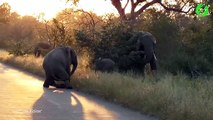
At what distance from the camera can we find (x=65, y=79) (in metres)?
18.4

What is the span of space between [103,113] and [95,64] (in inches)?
387

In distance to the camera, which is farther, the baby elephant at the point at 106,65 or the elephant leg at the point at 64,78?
the baby elephant at the point at 106,65

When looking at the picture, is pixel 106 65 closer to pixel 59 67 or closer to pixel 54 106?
pixel 59 67

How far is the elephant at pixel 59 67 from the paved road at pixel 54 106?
730 mm

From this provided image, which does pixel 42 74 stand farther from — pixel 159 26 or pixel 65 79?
pixel 159 26

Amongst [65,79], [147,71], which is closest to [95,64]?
[147,71]

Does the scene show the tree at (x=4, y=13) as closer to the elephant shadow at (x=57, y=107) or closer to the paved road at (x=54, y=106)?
the paved road at (x=54, y=106)

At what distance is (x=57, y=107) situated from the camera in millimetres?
13156

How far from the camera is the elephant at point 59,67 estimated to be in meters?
18.5

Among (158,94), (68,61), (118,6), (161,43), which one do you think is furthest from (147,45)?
(118,6)

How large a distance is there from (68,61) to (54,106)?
20.4ft

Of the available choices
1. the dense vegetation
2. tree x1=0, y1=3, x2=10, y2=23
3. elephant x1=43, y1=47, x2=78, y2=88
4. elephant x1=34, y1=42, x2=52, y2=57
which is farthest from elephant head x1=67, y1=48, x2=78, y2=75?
tree x1=0, y1=3, x2=10, y2=23

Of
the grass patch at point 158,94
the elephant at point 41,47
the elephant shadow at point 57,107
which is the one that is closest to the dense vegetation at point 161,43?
the grass patch at point 158,94

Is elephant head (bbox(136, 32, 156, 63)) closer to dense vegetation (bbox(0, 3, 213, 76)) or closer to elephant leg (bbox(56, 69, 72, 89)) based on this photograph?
dense vegetation (bbox(0, 3, 213, 76))
